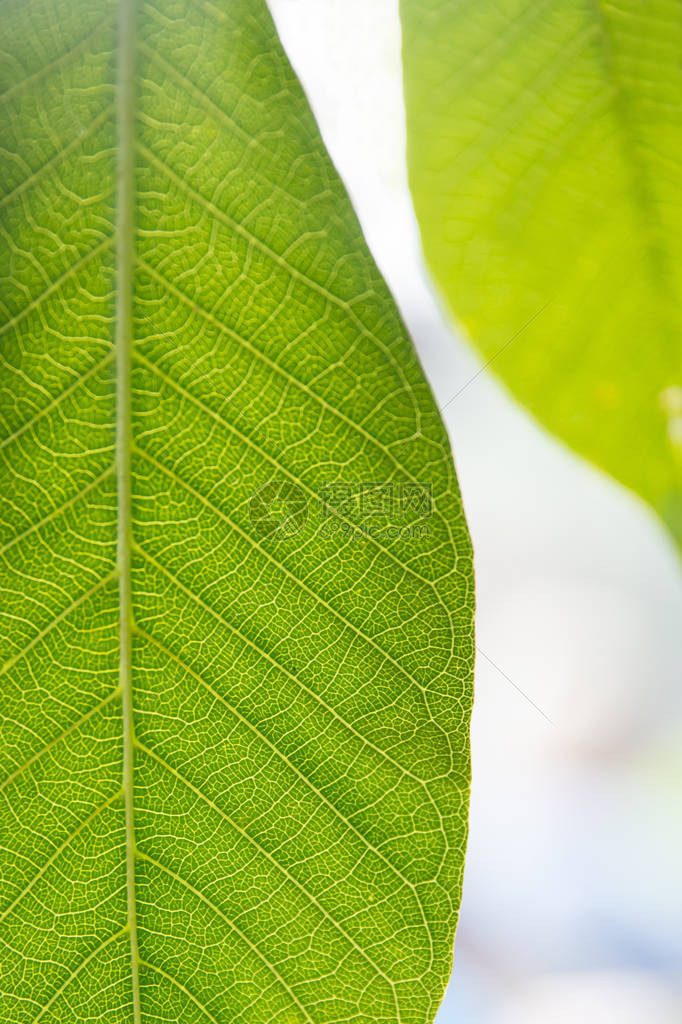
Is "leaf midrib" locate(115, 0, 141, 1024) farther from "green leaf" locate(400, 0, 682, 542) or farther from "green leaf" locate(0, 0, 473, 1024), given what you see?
"green leaf" locate(400, 0, 682, 542)

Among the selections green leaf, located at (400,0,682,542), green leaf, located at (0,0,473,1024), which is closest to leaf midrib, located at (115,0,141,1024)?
green leaf, located at (0,0,473,1024)

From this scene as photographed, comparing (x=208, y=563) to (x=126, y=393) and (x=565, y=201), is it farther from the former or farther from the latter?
(x=565, y=201)

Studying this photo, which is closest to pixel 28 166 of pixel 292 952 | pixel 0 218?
pixel 0 218

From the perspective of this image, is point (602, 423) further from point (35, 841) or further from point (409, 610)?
point (35, 841)

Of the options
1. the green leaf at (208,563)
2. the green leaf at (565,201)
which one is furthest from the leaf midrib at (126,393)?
the green leaf at (565,201)

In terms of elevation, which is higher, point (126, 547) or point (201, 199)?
point (201, 199)
